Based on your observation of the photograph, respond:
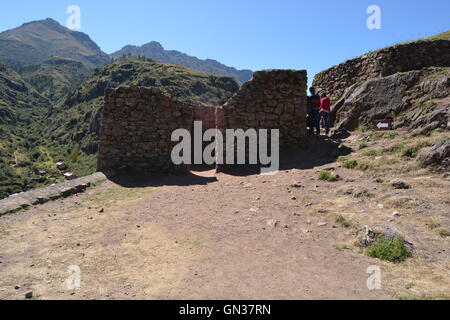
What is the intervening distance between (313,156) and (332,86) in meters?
7.96

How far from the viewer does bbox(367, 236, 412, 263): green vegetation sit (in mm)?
4941

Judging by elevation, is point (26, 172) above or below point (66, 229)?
below

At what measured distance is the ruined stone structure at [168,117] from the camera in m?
12.0

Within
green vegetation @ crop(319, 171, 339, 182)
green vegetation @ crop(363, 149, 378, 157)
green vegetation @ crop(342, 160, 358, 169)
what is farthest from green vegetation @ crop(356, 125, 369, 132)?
green vegetation @ crop(319, 171, 339, 182)

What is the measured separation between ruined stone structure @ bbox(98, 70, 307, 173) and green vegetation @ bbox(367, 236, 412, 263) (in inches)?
299

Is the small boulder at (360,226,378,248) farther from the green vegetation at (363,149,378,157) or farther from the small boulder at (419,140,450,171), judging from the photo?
the green vegetation at (363,149,378,157)

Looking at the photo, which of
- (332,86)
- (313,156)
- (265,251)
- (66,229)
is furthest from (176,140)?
(332,86)

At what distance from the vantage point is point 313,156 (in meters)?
11.9

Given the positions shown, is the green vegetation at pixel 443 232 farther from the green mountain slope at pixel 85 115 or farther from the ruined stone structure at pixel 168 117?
the green mountain slope at pixel 85 115

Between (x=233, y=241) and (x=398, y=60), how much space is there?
13.8m

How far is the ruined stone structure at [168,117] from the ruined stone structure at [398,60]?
18.3ft
